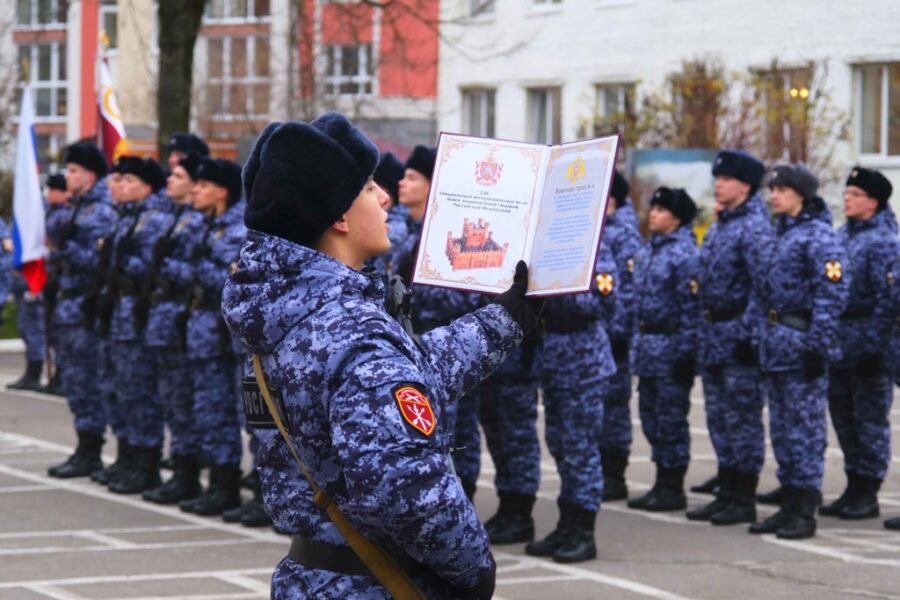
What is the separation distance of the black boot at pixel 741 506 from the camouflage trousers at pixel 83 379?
15.0ft

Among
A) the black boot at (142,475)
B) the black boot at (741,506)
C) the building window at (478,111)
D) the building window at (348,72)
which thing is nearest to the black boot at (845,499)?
the black boot at (741,506)

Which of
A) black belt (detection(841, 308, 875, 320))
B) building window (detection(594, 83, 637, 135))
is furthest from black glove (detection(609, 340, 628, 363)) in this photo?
building window (detection(594, 83, 637, 135))

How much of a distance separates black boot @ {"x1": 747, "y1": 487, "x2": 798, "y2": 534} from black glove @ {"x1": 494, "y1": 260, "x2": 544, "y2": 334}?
5.55 m

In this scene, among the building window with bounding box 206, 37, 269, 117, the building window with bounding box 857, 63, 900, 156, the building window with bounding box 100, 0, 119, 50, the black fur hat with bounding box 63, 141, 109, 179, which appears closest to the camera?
the black fur hat with bounding box 63, 141, 109, 179

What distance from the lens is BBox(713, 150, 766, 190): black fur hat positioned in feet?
34.9

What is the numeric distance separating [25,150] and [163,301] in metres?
4.74

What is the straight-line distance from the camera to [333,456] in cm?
384

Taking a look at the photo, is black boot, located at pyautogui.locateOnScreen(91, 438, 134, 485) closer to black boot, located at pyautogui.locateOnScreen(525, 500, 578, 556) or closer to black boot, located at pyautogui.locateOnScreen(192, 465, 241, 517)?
black boot, located at pyautogui.locateOnScreen(192, 465, 241, 517)

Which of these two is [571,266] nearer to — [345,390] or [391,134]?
[345,390]

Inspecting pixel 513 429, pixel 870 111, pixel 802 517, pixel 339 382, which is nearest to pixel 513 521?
pixel 513 429

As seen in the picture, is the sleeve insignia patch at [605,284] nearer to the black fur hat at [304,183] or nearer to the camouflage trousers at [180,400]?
the camouflage trousers at [180,400]

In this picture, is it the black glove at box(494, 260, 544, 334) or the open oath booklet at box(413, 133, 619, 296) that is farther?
the open oath booklet at box(413, 133, 619, 296)

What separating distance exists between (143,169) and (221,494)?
2.44 m

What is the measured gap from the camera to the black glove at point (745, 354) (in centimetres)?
1066
